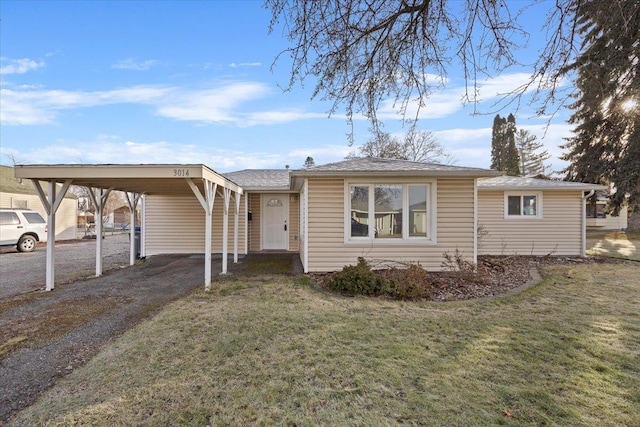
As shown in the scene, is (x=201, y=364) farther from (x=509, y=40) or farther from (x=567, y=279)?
(x=567, y=279)

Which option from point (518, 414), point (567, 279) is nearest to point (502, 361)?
point (518, 414)

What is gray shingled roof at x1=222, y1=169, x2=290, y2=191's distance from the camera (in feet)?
35.8

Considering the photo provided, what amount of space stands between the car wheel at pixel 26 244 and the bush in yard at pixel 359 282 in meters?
13.8

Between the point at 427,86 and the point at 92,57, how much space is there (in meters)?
9.55

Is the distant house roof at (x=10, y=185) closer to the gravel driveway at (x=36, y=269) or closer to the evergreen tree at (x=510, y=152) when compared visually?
the gravel driveway at (x=36, y=269)

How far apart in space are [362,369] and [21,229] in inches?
621

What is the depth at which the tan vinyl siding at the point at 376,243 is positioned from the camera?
24.8 feet

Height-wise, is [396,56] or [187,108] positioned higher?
[187,108]

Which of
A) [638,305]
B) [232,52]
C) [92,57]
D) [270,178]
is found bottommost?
[638,305]

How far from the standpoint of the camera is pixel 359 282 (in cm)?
593

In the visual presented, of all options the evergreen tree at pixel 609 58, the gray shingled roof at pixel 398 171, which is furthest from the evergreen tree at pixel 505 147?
the evergreen tree at pixel 609 58

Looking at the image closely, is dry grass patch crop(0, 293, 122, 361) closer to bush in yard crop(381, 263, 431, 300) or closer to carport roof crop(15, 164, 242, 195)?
carport roof crop(15, 164, 242, 195)

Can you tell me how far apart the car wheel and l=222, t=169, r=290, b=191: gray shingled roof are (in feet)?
27.4

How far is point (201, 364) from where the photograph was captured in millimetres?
3049
